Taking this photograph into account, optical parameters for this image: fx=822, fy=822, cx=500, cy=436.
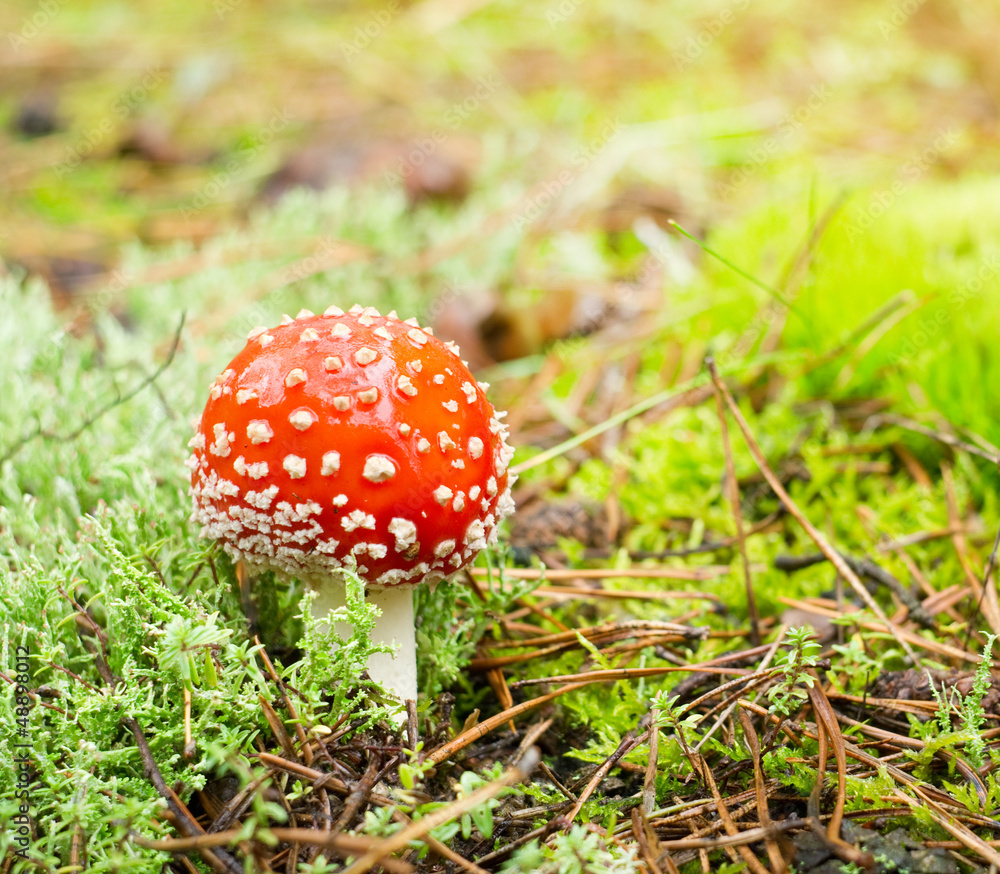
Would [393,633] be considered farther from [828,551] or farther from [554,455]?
[828,551]

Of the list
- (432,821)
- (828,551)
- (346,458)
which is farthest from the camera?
(828,551)

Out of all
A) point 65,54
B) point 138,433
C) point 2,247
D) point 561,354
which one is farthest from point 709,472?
point 65,54

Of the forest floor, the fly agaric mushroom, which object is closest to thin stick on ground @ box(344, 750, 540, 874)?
the forest floor

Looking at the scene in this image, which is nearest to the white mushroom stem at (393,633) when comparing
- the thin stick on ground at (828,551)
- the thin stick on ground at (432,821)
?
the thin stick on ground at (432,821)

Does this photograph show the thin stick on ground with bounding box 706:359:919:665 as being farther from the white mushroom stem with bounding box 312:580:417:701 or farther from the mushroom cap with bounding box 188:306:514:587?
the white mushroom stem with bounding box 312:580:417:701

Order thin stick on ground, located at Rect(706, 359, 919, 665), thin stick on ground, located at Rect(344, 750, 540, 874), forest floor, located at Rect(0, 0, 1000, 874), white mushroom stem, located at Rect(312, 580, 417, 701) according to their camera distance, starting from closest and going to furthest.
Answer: thin stick on ground, located at Rect(344, 750, 540, 874) < forest floor, located at Rect(0, 0, 1000, 874) < white mushroom stem, located at Rect(312, 580, 417, 701) < thin stick on ground, located at Rect(706, 359, 919, 665)

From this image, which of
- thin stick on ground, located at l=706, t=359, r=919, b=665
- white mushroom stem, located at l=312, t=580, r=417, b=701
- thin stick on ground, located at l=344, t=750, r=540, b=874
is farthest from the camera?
thin stick on ground, located at l=706, t=359, r=919, b=665

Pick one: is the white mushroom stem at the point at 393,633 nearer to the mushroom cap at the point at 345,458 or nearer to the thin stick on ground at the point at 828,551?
the mushroom cap at the point at 345,458

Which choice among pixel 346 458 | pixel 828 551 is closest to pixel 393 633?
pixel 346 458
